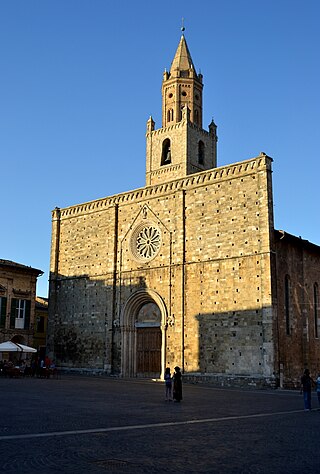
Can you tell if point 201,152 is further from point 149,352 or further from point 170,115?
point 149,352

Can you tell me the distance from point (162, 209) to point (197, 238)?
3634mm

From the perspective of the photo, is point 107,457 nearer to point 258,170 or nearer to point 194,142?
point 258,170

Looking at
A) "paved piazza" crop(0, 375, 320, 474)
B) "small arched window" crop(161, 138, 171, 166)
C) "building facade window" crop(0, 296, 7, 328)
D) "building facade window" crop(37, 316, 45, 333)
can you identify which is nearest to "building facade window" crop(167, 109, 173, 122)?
"small arched window" crop(161, 138, 171, 166)

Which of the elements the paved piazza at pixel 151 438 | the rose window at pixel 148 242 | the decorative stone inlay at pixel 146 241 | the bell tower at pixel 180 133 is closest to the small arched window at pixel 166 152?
the bell tower at pixel 180 133

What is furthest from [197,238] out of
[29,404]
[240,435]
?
[240,435]

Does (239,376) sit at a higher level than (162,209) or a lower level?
lower

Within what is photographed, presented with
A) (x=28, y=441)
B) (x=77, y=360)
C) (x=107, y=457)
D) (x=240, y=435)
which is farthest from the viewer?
(x=77, y=360)

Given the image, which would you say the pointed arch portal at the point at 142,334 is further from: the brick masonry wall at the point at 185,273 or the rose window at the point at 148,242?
the rose window at the point at 148,242

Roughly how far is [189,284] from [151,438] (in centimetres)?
2031

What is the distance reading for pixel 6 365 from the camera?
28.6m

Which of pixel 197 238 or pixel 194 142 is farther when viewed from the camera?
pixel 194 142

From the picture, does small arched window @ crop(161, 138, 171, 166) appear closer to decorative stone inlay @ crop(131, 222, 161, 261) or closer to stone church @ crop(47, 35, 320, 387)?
stone church @ crop(47, 35, 320, 387)

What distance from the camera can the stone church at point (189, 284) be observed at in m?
26.6

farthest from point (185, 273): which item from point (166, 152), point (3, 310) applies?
point (166, 152)
